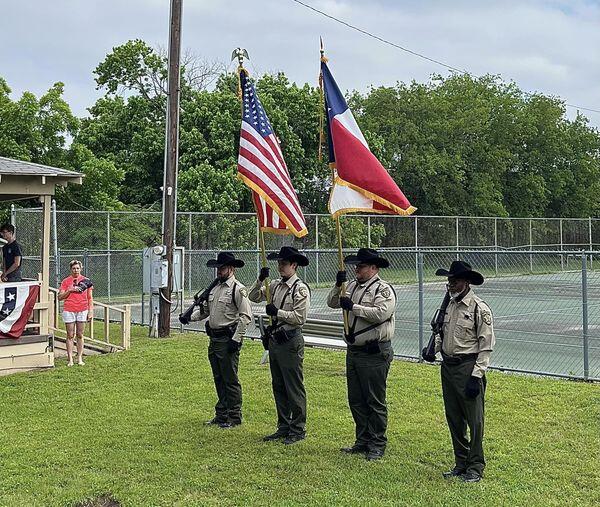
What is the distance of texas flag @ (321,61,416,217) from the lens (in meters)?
7.47

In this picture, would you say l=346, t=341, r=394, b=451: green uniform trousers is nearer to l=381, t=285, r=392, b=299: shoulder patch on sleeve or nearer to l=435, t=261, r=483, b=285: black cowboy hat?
l=381, t=285, r=392, b=299: shoulder patch on sleeve

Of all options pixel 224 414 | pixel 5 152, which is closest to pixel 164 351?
pixel 224 414

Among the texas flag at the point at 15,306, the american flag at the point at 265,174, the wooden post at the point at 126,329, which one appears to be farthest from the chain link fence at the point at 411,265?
the texas flag at the point at 15,306

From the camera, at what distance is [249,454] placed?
744 centimetres

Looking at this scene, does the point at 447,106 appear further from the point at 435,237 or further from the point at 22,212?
the point at 22,212

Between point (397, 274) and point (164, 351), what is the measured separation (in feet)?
56.2

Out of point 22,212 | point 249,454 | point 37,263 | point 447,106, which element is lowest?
point 249,454

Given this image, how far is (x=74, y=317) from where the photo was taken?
12727mm

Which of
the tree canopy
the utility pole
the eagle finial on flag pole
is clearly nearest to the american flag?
the eagle finial on flag pole

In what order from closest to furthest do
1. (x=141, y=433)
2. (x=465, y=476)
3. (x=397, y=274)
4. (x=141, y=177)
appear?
(x=465, y=476) < (x=141, y=433) < (x=397, y=274) < (x=141, y=177)

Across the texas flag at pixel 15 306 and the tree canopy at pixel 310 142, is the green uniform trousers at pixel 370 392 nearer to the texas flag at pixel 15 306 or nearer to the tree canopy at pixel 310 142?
the texas flag at pixel 15 306

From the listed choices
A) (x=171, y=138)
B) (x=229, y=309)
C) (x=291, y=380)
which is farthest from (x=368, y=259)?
(x=171, y=138)

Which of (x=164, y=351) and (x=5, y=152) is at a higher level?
(x=5, y=152)

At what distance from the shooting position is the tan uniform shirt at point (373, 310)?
287 inches
